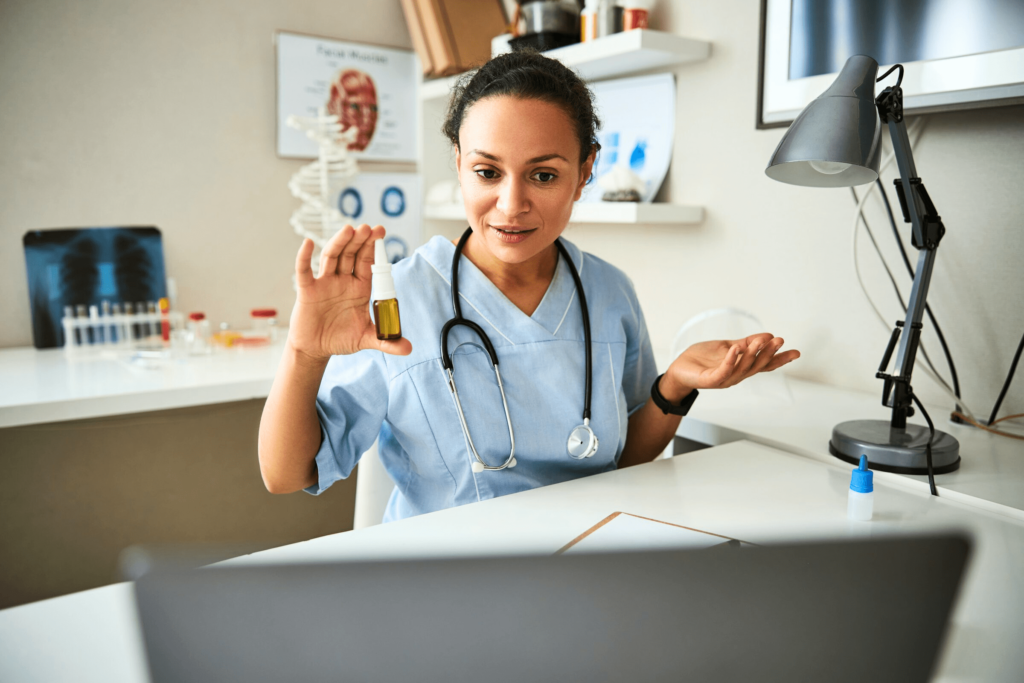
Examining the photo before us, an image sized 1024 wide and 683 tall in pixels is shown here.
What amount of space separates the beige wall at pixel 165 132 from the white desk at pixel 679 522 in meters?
1.57

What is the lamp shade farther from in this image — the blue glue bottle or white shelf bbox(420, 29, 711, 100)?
white shelf bbox(420, 29, 711, 100)

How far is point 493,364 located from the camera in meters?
1.08

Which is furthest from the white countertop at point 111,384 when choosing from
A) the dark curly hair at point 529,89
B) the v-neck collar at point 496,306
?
the dark curly hair at point 529,89

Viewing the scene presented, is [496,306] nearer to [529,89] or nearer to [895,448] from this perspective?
[529,89]

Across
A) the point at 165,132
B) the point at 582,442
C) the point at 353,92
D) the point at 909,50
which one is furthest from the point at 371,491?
the point at 353,92

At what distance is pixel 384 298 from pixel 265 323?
1410 millimetres

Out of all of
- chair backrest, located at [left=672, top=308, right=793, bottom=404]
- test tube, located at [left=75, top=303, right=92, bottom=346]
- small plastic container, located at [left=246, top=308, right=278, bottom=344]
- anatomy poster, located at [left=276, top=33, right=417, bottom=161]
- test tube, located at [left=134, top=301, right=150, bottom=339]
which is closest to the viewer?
chair backrest, located at [left=672, top=308, right=793, bottom=404]

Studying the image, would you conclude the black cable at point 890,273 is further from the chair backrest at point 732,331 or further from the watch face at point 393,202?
the watch face at point 393,202

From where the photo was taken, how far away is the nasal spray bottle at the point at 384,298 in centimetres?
88

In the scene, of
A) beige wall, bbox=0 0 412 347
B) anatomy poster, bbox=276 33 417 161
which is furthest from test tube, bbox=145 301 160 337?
anatomy poster, bbox=276 33 417 161

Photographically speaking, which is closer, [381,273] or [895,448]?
[381,273]

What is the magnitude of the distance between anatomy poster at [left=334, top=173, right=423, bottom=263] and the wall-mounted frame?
1294mm

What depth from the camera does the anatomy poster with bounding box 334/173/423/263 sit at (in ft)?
7.88

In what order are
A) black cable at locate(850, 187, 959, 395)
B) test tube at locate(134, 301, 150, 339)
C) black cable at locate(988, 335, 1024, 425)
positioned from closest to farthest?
black cable at locate(988, 335, 1024, 425)
black cable at locate(850, 187, 959, 395)
test tube at locate(134, 301, 150, 339)
